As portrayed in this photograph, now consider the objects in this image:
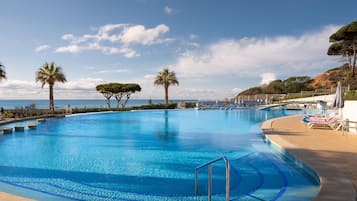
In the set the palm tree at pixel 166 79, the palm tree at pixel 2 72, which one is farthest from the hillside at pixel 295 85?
the palm tree at pixel 2 72

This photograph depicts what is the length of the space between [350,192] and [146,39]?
2105 centimetres

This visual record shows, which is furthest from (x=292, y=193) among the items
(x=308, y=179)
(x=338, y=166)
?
(x=338, y=166)

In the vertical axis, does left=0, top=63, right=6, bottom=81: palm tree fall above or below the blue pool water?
above

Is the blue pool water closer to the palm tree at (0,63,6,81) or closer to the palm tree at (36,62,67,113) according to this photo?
the palm tree at (0,63,6,81)

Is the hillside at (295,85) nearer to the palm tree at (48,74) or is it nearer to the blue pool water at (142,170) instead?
the palm tree at (48,74)

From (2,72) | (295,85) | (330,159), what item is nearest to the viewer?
(330,159)

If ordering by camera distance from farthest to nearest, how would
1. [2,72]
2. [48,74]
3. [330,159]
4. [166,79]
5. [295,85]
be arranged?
[295,85], [166,79], [48,74], [2,72], [330,159]

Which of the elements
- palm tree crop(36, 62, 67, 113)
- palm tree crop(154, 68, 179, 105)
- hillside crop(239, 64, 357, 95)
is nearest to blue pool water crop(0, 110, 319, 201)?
palm tree crop(36, 62, 67, 113)

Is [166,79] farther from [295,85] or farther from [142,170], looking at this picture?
[295,85]

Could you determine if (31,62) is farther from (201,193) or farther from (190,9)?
(201,193)

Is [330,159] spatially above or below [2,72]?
below

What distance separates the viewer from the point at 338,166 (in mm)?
5035

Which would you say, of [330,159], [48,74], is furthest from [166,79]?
[330,159]

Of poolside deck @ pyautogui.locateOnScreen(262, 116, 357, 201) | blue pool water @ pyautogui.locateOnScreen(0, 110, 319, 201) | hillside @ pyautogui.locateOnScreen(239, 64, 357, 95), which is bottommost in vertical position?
blue pool water @ pyautogui.locateOnScreen(0, 110, 319, 201)
